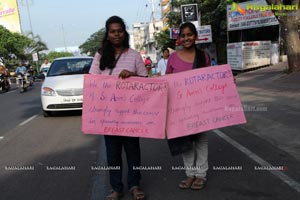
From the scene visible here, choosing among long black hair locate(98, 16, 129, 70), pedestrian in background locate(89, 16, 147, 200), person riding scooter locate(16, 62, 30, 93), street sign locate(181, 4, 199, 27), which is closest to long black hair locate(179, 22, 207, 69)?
pedestrian in background locate(89, 16, 147, 200)

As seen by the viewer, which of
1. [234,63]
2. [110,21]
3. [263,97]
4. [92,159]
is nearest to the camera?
[110,21]

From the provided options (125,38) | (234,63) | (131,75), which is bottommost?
(234,63)

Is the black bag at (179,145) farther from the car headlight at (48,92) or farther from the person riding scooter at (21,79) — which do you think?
the person riding scooter at (21,79)

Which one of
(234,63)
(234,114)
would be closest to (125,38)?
(234,114)

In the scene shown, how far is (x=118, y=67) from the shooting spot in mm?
3512

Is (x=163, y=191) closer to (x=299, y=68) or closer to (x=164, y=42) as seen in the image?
(x=299, y=68)

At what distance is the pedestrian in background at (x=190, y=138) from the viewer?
3748mm

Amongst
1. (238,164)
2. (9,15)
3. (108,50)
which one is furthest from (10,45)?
(108,50)

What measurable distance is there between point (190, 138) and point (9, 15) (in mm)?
68115

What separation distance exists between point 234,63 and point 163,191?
1919 centimetres

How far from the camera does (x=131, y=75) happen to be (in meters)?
3.49

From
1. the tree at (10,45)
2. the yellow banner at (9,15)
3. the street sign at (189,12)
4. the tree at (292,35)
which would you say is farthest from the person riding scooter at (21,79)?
the yellow banner at (9,15)

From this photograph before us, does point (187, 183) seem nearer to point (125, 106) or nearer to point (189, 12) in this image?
point (125, 106)

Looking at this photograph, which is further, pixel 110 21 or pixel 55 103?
pixel 55 103
